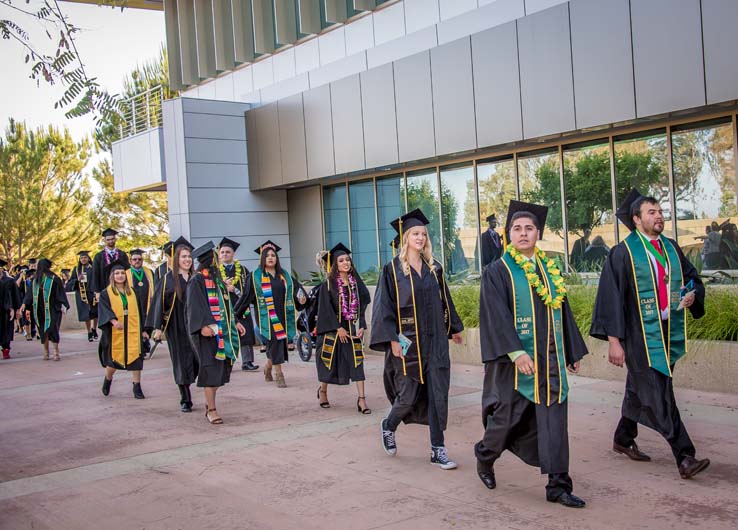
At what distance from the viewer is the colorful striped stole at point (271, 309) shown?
11.2 metres

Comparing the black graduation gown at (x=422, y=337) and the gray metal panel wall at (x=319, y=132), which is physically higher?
the gray metal panel wall at (x=319, y=132)

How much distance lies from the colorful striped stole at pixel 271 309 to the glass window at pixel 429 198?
27.4 feet

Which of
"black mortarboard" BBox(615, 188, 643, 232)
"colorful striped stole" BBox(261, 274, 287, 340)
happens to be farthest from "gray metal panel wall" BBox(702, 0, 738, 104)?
"colorful striped stole" BBox(261, 274, 287, 340)

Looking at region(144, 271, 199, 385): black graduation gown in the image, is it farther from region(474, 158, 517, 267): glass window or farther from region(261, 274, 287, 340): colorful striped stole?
region(474, 158, 517, 267): glass window

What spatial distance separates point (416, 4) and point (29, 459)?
13353mm

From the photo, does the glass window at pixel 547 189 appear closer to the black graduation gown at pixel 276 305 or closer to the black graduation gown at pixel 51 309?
the black graduation gown at pixel 276 305

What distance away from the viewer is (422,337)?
6938mm

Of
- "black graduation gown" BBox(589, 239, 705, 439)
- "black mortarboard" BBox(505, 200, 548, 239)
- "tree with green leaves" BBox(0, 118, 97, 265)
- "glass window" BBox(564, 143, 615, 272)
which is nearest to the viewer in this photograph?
"black mortarboard" BBox(505, 200, 548, 239)

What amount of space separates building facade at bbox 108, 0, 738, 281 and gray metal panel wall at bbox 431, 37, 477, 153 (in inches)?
1.4

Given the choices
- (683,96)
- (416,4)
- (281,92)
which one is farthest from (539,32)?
(281,92)

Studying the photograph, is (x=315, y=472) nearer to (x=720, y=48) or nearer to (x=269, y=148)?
(x=720, y=48)

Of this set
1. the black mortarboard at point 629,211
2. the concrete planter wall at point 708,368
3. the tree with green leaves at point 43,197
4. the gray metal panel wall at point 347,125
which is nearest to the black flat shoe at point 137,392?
the concrete planter wall at point 708,368

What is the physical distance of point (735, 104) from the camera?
13.2 metres

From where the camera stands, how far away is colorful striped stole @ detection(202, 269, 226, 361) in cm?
927
